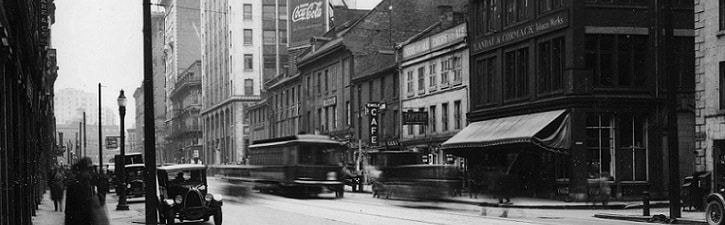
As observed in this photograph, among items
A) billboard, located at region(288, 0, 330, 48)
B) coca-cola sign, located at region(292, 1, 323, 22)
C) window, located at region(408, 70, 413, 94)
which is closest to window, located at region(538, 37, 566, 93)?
window, located at region(408, 70, 413, 94)

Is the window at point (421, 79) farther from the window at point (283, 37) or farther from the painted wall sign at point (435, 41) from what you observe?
the window at point (283, 37)

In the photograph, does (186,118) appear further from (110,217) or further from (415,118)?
(110,217)

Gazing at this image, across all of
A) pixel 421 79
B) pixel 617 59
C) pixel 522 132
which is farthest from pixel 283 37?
pixel 617 59

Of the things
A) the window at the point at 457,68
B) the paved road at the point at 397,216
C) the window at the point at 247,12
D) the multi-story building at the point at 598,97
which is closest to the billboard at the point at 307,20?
the window at the point at 247,12

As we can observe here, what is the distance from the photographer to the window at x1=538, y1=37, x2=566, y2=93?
119ft

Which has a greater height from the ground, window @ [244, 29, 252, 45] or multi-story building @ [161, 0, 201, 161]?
window @ [244, 29, 252, 45]

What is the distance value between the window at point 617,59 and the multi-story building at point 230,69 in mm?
22470

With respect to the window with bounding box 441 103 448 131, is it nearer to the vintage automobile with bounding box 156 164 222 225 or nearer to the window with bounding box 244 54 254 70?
the window with bounding box 244 54 254 70

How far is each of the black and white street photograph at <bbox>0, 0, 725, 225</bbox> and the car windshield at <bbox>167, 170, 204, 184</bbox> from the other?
0.05 m

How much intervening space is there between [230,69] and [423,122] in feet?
45.7

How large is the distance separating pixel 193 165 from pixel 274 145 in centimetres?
1718

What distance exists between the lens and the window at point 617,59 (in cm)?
3562

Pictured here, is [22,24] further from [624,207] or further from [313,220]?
[624,207]

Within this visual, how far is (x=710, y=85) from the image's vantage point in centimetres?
2911
